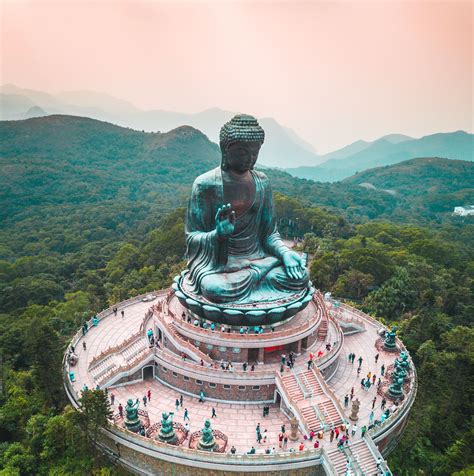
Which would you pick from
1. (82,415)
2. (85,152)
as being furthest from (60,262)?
(85,152)

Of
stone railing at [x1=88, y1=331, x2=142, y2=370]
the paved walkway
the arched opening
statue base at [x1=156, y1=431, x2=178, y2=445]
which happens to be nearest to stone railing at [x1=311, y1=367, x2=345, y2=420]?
the paved walkway

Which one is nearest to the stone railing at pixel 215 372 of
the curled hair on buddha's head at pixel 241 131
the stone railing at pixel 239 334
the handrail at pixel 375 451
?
the stone railing at pixel 239 334

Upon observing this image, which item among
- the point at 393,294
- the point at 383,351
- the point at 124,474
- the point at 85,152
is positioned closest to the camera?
the point at 124,474

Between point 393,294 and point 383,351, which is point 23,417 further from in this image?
point 393,294

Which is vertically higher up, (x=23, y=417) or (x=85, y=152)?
(x=85, y=152)

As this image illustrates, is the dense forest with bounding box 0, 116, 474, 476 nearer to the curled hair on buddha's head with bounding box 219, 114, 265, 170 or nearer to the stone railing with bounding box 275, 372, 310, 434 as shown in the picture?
the stone railing with bounding box 275, 372, 310, 434

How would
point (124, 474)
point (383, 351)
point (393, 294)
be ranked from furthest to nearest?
point (393, 294) < point (383, 351) < point (124, 474)

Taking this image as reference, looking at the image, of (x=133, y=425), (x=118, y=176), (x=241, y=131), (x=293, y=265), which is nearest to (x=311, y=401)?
(x=293, y=265)

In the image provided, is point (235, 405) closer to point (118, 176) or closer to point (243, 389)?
point (243, 389)
